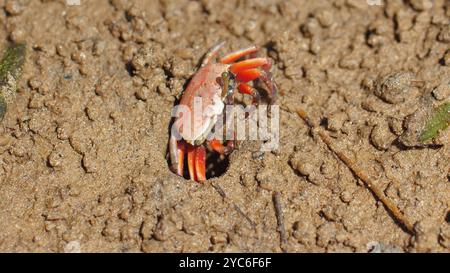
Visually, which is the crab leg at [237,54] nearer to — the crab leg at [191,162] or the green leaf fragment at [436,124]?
the crab leg at [191,162]

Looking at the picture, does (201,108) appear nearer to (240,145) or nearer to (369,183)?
(240,145)

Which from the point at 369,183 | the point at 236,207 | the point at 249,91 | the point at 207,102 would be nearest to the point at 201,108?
the point at 207,102

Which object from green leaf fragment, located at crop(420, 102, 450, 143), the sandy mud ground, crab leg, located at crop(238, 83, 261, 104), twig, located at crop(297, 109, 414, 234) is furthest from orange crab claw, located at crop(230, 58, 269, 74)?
green leaf fragment, located at crop(420, 102, 450, 143)

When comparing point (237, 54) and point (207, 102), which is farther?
point (237, 54)

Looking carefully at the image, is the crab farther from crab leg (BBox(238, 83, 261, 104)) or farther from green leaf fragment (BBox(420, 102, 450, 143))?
green leaf fragment (BBox(420, 102, 450, 143))

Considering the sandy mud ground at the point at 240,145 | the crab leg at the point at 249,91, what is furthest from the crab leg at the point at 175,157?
the crab leg at the point at 249,91

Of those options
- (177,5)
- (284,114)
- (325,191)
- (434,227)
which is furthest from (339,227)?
(177,5)
